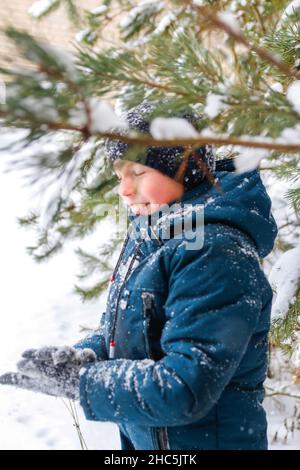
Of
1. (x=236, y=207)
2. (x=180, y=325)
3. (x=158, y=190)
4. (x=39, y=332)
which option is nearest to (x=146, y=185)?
(x=158, y=190)

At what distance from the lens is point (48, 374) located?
142 cm

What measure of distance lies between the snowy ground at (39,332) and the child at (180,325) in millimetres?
431

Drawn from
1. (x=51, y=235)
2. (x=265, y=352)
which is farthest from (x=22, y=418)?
(x=265, y=352)

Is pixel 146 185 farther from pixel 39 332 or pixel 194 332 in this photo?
pixel 39 332

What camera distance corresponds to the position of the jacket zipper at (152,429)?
1.40 m

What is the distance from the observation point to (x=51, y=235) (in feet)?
11.8

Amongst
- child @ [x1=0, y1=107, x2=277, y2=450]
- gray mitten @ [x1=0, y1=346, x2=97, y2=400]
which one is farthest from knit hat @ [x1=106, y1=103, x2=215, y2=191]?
gray mitten @ [x1=0, y1=346, x2=97, y2=400]

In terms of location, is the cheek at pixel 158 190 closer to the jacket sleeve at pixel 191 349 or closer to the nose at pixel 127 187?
the nose at pixel 127 187

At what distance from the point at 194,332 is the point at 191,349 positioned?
0.04 meters

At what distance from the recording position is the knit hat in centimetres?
141

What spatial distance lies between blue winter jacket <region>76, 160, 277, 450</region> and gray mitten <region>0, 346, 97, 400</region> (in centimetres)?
5

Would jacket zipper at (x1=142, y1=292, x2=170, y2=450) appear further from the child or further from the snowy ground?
the snowy ground

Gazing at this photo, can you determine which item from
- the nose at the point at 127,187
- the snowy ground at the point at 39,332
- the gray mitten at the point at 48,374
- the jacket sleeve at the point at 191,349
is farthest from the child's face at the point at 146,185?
the gray mitten at the point at 48,374
